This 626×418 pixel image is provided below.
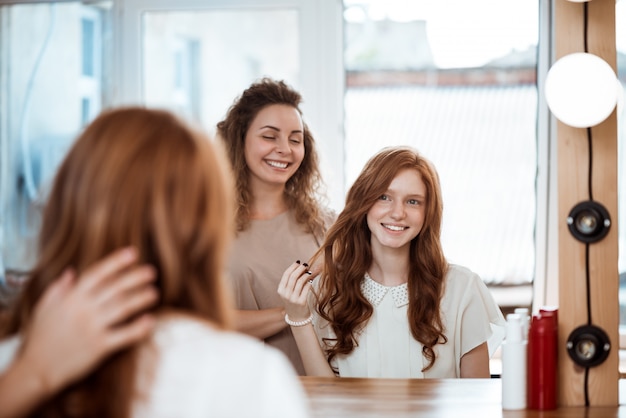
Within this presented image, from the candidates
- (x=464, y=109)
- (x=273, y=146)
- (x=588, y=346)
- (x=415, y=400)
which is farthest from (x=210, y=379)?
(x=464, y=109)

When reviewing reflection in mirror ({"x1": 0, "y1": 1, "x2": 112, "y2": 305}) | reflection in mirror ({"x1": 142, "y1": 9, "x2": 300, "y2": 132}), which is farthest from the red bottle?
reflection in mirror ({"x1": 0, "y1": 1, "x2": 112, "y2": 305})

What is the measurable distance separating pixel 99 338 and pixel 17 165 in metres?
2.64

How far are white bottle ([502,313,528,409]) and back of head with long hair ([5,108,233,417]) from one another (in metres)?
0.82

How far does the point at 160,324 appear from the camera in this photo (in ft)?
2.90

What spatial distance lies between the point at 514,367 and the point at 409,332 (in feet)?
1.43

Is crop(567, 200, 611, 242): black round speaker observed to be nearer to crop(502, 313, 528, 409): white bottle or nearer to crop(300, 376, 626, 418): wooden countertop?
crop(502, 313, 528, 409): white bottle

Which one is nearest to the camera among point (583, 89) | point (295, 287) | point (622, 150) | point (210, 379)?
point (210, 379)

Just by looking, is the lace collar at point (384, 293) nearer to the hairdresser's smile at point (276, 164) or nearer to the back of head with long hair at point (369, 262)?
the back of head with long hair at point (369, 262)

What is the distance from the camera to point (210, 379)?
85cm

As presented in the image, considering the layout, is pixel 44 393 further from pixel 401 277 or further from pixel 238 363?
pixel 401 277

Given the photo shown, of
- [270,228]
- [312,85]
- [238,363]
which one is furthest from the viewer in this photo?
[312,85]

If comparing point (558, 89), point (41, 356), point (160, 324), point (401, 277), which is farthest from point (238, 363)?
point (401, 277)

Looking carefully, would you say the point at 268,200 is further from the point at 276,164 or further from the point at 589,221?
the point at 589,221

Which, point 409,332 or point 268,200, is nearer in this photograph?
point 409,332
